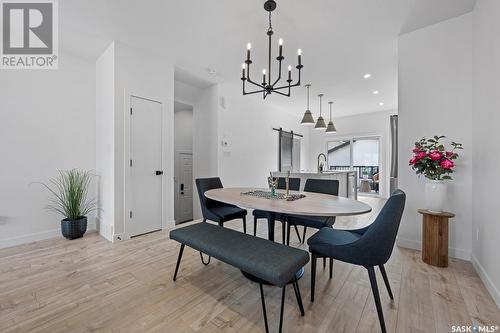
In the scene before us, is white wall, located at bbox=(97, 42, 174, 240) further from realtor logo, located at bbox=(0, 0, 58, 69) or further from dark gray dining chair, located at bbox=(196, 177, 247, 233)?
dark gray dining chair, located at bbox=(196, 177, 247, 233)

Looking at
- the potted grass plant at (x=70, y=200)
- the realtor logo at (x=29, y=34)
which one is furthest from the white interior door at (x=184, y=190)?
the realtor logo at (x=29, y=34)

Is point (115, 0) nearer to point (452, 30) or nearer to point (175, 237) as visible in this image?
point (175, 237)

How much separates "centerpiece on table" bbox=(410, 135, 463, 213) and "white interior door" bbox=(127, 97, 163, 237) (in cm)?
355

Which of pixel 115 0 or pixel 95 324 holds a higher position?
pixel 115 0

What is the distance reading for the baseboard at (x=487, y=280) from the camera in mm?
1652

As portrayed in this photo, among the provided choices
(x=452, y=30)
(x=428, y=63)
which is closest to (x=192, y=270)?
(x=428, y=63)

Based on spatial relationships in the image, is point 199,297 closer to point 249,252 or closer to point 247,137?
point 249,252

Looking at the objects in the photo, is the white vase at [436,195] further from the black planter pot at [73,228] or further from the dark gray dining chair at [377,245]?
the black planter pot at [73,228]

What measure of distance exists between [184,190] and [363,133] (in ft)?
19.5

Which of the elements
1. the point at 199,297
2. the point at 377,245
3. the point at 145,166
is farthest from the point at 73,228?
the point at 377,245

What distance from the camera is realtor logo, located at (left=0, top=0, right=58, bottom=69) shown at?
2.34 meters

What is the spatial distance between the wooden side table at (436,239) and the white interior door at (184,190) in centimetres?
468

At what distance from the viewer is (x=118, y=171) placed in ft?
9.65

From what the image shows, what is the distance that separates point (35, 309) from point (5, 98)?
281 cm
